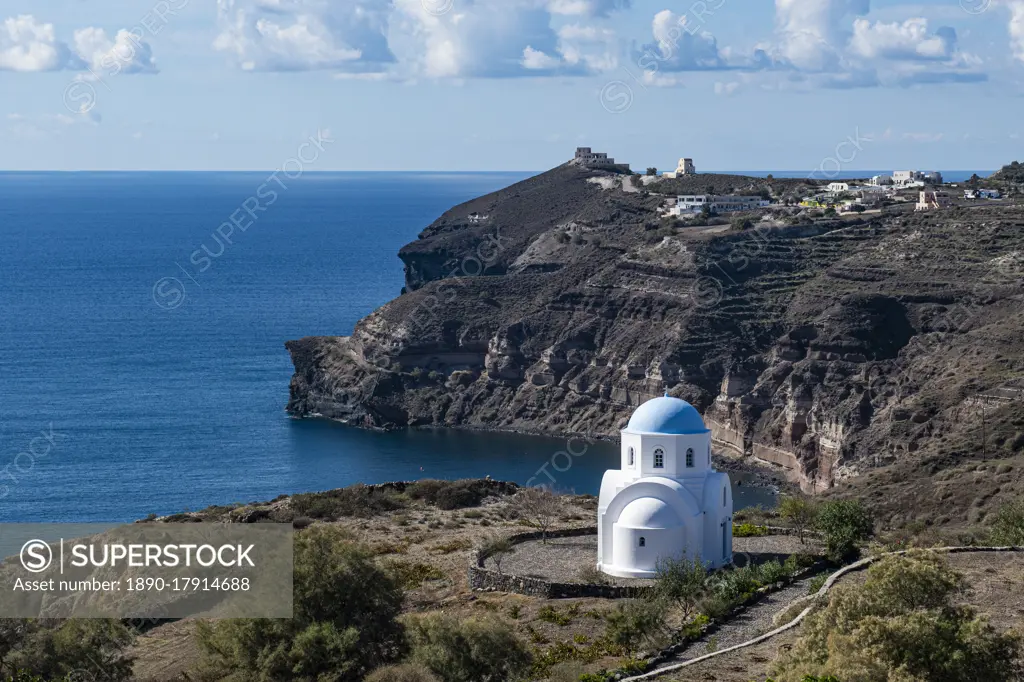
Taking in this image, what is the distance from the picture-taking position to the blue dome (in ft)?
147

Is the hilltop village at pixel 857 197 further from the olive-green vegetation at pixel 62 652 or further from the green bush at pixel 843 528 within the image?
the olive-green vegetation at pixel 62 652

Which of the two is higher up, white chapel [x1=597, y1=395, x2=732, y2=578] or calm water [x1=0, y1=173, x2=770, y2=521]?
calm water [x1=0, y1=173, x2=770, y2=521]

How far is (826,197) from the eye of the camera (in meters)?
131

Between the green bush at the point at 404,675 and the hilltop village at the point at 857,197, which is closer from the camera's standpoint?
the green bush at the point at 404,675

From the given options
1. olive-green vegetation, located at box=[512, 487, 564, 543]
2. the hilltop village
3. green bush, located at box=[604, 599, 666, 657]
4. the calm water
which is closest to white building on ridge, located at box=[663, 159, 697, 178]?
the hilltop village

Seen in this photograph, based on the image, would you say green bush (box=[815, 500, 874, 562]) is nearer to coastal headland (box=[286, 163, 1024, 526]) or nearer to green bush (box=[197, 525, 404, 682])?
green bush (box=[197, 525, 404, 682])

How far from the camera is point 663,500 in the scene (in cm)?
4409

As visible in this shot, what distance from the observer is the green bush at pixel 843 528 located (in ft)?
146

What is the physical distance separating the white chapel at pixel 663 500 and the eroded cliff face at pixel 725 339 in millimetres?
40177

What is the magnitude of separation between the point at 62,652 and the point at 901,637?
60.8 feet

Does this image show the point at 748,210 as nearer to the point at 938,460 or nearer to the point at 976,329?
the point at 976,329

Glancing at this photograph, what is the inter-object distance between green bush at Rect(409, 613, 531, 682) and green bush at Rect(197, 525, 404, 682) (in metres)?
1.38

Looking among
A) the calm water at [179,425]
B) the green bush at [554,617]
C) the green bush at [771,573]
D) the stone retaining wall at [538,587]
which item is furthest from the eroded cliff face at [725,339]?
the green bush at [554,617]

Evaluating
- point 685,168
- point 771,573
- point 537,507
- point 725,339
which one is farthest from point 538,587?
point 685,168
